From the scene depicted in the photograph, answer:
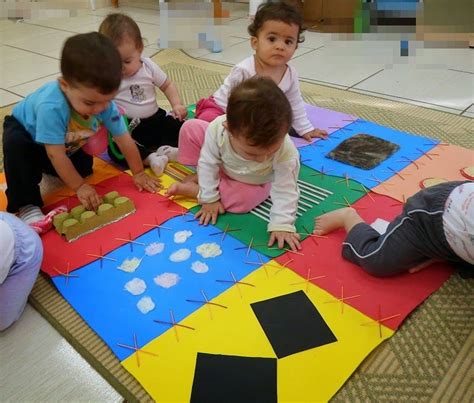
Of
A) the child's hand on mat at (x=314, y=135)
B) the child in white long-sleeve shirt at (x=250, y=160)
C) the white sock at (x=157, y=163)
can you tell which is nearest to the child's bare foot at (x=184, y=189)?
the child in white long-sleeve shirt at (x=250, y=160)

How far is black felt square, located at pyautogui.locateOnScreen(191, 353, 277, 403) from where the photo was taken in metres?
0.67

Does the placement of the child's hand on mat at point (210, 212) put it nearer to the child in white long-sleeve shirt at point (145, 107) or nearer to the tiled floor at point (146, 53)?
the child in white long-sleeve shirt at point (145, 107)

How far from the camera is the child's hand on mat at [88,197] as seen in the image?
3.48ft

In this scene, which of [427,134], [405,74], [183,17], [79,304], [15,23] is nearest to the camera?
[79,304]

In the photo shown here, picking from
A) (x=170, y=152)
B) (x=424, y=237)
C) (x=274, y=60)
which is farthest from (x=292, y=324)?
(x=274, y=60)

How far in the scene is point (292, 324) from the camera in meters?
0.79

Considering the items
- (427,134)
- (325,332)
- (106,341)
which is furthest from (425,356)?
(427,134)

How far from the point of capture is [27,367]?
737 millimetres

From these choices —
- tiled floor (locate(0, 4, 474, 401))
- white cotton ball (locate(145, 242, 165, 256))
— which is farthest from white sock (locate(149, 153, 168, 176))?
tiled floor (locate(0, 4, 474, 401))

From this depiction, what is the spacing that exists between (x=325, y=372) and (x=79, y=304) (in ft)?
1.55

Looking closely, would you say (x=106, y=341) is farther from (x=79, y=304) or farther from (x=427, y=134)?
(x=427, y=134)

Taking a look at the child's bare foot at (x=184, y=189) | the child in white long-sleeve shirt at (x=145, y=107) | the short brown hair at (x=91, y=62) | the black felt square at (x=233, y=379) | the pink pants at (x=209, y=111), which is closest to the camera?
the black felt square at (x=233, y=379)

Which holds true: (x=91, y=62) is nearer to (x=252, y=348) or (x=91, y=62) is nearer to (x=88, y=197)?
(x=88, y=197)

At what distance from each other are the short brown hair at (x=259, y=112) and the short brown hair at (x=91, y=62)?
26 centimetres
